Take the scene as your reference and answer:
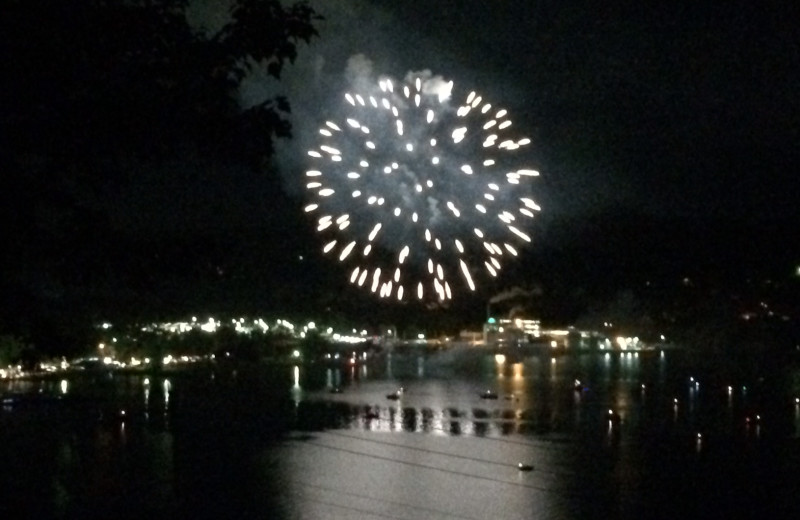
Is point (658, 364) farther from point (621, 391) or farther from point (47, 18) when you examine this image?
point (47, 18)

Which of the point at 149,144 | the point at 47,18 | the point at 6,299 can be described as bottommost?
the point at 6,299

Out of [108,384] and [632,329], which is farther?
[632,329]

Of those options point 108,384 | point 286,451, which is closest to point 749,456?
point 286,451

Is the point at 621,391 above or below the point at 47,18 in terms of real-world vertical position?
below

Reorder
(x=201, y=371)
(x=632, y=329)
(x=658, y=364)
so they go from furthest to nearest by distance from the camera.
→ 1. (x=632, y=329)
2. (x=658, y=364)
3. (x=201, y=371)

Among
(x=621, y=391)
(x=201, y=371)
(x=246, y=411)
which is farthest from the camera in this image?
(x=201, y=371)

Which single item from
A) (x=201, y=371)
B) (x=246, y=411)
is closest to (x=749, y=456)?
(x=246, y=411)

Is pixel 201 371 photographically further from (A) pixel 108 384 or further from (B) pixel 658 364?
(B) pixel 658 364
